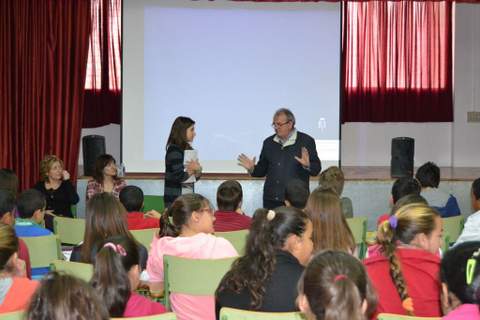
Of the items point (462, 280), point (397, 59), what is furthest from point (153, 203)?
point (462, 280)

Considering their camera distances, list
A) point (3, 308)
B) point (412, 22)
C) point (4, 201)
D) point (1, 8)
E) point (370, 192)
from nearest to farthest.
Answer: point (3, 308), point (4, 201), point (1, 8), point (370, 192), point (412, 22)

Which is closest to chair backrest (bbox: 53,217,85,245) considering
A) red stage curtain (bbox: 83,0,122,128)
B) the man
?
the man

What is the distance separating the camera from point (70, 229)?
5.53 m

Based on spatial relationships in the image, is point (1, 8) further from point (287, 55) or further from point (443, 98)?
point (443, 98)

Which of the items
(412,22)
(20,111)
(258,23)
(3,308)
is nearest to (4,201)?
(3,308)

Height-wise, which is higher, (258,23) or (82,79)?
(258,23)

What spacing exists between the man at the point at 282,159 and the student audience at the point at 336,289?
4.17 metres

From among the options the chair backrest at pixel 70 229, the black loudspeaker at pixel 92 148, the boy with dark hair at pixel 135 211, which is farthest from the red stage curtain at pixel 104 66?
the boy with dark hair at pixel 135 211

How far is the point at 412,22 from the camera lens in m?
11.1

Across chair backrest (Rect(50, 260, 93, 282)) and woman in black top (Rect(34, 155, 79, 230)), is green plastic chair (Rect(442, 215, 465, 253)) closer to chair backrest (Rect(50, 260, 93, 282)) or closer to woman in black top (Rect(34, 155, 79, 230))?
chair backrest (Rect(50, 260, 93, 282))

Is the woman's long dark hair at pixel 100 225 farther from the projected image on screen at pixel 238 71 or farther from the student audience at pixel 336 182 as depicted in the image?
the projected image on screen at pixel 238 71

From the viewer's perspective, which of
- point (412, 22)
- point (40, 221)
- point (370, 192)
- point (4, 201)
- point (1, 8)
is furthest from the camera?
point (412, 22)

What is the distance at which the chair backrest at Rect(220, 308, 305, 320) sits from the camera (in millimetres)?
2900

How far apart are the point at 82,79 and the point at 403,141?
3.39m
